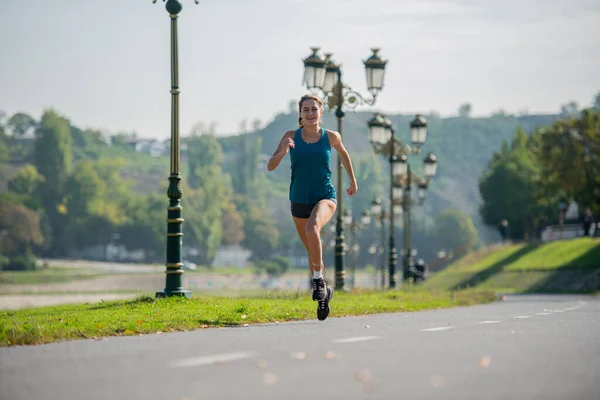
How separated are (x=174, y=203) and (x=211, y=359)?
9785mm

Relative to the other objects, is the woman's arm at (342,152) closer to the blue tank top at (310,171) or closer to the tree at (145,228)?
the blue tank top at (310,171)

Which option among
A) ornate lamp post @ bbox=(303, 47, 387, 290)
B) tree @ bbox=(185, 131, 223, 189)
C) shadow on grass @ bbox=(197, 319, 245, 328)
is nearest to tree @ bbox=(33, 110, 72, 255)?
tree @ bbox=(185, 131, 223, 189)

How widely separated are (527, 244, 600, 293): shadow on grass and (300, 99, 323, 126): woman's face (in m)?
41.1

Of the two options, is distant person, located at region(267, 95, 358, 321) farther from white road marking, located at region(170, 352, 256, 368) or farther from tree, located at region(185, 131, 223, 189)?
tree, located at region(185, 131, 223, 189)

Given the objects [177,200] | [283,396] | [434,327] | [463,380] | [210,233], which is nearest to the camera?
[283,396]

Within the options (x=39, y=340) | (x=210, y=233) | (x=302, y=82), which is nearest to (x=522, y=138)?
(x=210, y=233)

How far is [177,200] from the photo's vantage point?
56.4ft

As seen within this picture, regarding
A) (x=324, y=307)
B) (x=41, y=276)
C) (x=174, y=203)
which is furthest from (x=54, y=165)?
(x=324, y=307)

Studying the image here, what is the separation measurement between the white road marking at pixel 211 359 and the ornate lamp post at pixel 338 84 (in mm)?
15921

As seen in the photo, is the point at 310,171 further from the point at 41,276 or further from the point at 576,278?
the point at 41,276

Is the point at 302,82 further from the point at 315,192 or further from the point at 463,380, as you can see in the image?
the point at 463,380

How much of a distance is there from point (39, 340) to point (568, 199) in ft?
206

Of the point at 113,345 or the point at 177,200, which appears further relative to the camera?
the point at 177,200

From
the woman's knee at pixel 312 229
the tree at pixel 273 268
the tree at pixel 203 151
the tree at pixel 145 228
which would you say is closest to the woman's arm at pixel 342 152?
the woman's knee at pixel 312 229
